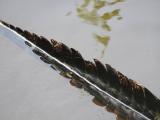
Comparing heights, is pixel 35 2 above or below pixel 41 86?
above

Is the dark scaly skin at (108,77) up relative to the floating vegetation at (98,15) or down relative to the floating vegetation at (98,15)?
down

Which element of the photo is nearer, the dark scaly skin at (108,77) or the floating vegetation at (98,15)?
the dark scaly skin at (108,77)

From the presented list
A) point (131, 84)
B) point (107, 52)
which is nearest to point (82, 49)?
point (107, 52)

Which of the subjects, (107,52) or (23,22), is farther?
(23,22)

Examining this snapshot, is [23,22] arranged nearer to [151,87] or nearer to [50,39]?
[50,39]
